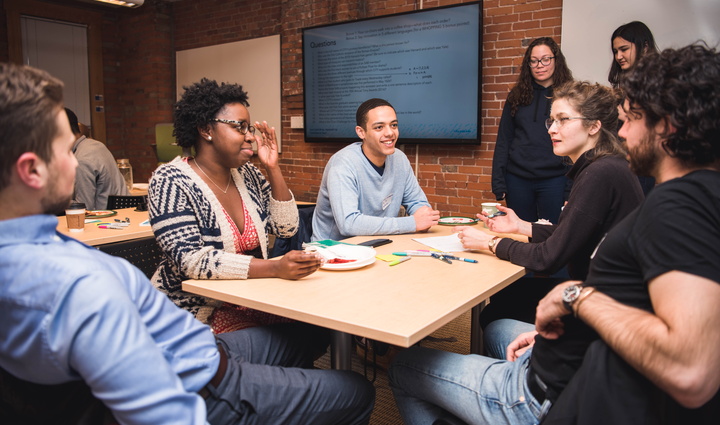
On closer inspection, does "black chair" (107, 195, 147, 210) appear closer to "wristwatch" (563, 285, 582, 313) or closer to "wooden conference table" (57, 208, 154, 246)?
"wooden conference table" (57, 208, 154, 246)

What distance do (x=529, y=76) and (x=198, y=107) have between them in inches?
108

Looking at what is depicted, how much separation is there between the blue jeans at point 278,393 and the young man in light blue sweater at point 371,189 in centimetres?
93

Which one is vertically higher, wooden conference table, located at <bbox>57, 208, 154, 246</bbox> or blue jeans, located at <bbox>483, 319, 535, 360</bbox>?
wooden conference table, located at <bbox>57, 208, 154, 246</bbox>

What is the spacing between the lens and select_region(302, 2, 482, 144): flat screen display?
185 inches

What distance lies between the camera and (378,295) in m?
1.50

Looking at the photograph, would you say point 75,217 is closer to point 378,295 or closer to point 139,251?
point 139,251

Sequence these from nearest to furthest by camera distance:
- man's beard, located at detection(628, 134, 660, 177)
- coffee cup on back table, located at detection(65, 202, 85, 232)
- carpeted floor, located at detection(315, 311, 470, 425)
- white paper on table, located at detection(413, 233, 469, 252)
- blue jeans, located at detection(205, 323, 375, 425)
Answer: man's beard, located at detection(628, 134, 660, 177)
blue jeans, located at detection(205, 323, 375, 425)
white paper on table, located at detection(413, 233, 469, 252)
carpeted floor, located at detection(315, 311, 470, 425)
coffee cup on back table, located at detection(65, 202, 85, 232)

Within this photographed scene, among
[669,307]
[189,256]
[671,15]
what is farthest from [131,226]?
[671,15]

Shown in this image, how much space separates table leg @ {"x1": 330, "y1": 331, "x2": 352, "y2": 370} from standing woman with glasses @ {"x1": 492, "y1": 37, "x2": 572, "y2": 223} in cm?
256

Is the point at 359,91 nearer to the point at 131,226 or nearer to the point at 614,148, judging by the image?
the point at 131,226

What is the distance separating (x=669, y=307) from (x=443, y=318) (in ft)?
1.85

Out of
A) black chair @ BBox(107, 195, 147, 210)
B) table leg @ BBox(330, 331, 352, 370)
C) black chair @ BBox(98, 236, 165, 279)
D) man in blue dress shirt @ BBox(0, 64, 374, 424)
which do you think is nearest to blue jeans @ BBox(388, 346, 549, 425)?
table leg @ BBox(330, 331, 352, 370)

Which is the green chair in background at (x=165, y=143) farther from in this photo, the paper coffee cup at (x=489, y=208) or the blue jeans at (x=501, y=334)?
the blue jeans at (x=501, y=334)

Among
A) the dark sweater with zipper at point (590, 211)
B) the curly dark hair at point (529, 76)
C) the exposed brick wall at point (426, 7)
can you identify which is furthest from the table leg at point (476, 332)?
the exposed brick wall at point (426, 7)
